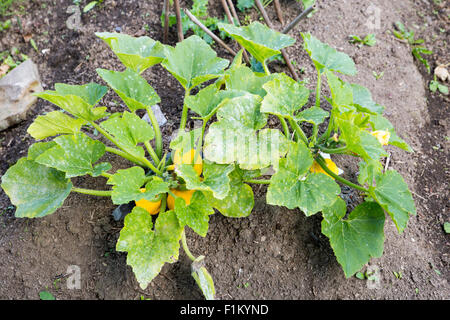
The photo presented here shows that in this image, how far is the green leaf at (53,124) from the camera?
5.64 feet

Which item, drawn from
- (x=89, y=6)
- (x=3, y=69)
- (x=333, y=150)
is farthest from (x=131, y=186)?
(x=89, y=6)

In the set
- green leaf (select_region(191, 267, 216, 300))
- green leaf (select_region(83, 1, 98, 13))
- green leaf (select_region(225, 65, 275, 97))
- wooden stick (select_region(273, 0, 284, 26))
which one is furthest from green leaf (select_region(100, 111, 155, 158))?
green leaf (select_region(83, 1, 98, 13))

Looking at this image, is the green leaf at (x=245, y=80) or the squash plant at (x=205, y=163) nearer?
the squash plant at (x=205, y=163)

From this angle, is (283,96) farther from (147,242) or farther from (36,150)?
(36,150)

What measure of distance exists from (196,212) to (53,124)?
77 cm

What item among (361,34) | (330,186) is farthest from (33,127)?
(361,34)

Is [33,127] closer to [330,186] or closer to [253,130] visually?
[253,130]

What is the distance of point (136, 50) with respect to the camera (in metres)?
1.97

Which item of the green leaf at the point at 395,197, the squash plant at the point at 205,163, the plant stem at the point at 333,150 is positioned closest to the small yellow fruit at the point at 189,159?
the squash plant at the point at 205,163

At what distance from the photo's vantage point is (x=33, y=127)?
1769mm

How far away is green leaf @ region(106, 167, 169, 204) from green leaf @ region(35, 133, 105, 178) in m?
0.15

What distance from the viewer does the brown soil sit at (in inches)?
72.4

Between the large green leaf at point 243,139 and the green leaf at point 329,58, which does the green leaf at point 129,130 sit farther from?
the green leaf at point 329,58

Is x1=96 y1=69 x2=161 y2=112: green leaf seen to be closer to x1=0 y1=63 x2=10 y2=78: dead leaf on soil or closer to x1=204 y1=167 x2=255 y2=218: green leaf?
x1=204 y1=167 x2=255 y2=218: green leaf
